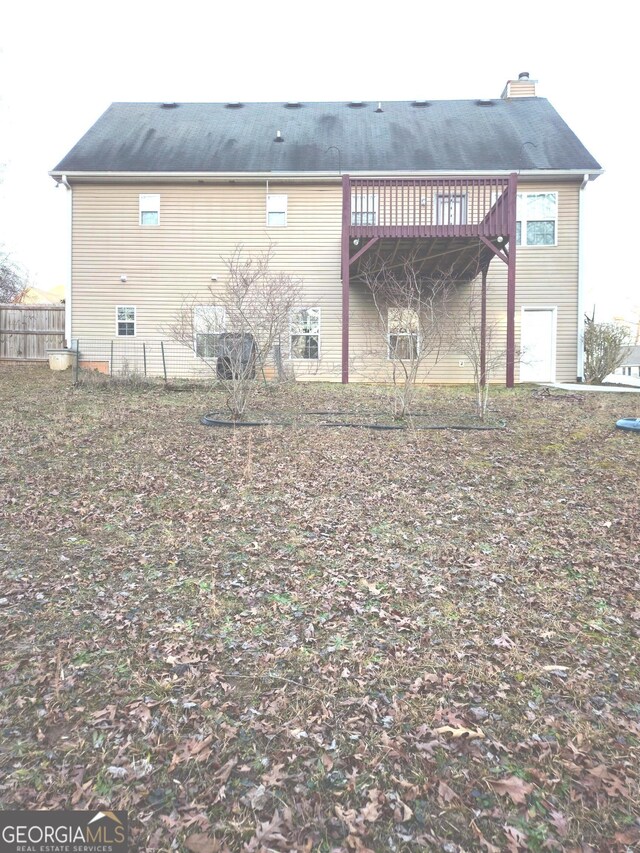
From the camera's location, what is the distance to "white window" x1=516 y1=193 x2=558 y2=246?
1305 centimetres

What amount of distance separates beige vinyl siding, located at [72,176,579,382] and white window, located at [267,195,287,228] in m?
0.12

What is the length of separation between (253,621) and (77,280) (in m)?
13.6

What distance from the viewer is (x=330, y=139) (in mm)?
14367

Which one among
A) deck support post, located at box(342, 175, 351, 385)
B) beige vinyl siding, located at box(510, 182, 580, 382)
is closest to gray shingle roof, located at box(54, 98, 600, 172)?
beige vinyl siding, located at box(510, 182, 580, 382)

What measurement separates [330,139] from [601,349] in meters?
9.57

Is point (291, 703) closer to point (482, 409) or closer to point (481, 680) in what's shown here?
point (481, 680)

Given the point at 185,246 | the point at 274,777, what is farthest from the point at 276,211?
the point at 274,777

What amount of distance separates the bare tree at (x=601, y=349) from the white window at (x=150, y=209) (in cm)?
1198

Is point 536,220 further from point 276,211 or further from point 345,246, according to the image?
point 276,211

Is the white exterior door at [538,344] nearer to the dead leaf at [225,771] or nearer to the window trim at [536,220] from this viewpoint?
the window trim at [536,220]

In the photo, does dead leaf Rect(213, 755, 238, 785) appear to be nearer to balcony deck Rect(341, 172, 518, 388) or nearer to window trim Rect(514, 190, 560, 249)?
balcony deck Rect(341, 172, 518, 388)

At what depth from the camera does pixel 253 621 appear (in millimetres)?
2609

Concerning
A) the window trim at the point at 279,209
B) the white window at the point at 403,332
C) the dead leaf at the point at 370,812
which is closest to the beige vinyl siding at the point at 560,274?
the white window at the point at 403,332

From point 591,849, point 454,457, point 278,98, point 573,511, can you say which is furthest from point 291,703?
point 278,98
